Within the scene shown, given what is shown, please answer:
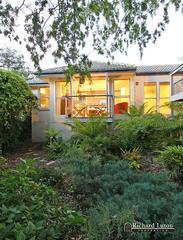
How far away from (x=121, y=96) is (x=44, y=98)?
15.3 ft

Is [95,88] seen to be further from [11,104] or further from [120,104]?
[11,104]

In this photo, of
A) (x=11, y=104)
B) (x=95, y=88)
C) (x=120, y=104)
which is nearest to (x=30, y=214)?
(x=11, y=104)

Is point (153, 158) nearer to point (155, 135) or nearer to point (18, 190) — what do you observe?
point (155, 135)

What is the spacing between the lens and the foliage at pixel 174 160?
7.00 m

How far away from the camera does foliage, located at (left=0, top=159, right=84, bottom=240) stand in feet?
10.5

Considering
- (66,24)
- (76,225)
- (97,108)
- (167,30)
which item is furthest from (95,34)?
(97,108)

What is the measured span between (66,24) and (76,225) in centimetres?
336

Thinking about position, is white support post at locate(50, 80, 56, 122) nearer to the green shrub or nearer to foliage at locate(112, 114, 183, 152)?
the green shrub

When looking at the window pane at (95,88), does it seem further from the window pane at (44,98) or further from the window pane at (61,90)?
the window pane at (44,98)

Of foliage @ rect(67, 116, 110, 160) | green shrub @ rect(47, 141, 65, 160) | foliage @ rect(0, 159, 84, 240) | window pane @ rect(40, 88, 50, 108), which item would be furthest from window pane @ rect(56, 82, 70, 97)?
foliage @ rect(0, 159, 84, 240)

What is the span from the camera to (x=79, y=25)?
5.27 m

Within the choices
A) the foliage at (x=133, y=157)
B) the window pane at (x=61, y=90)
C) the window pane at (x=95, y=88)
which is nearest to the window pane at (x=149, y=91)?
the window pane at (x=95, y=88)

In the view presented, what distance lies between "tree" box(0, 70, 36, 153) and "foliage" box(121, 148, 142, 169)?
4.99 meters

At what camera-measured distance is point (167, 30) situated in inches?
202
